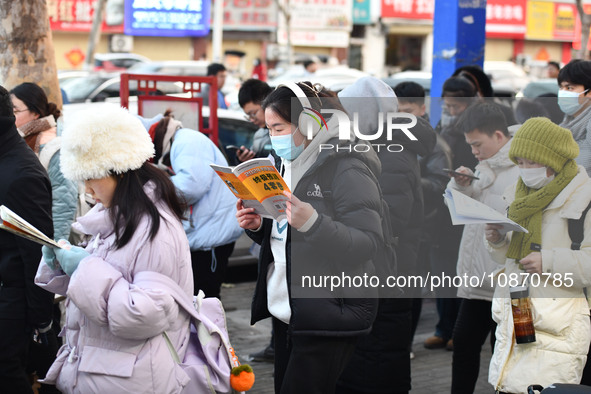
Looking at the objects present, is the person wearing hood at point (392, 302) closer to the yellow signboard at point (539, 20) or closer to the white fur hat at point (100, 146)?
the white fur hat at point (100, 146)

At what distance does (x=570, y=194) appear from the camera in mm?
3832

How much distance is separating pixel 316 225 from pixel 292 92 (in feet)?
2.10

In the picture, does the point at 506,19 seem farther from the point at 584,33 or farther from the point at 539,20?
the point at 584,33

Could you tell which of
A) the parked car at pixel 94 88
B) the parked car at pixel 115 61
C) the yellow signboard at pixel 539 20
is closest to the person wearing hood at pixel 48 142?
the parked car at pixel 94 88

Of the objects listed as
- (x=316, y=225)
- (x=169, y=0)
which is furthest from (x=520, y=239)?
(x=169, y=0)

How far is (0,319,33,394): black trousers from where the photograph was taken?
3.71 meters

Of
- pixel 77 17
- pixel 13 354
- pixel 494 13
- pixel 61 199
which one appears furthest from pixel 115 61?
pixel 13 354

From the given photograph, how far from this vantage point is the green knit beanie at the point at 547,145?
3.83 m

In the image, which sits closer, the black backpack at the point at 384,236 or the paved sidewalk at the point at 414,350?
the black backpack at the point at 384,236

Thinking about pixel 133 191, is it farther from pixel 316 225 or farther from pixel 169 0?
pixel 169 0

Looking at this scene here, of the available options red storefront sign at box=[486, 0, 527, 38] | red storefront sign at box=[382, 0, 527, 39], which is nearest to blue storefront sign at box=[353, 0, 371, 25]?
red storefront sign at box=[382, 0, 527, 39]

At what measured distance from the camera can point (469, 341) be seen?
183 inches

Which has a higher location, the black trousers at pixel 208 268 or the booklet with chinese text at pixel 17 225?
the booklet with chinese text at pixel 17 225

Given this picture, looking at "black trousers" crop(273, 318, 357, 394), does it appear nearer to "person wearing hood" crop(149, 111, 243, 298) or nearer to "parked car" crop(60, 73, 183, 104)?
"person wearing hood" crop(149, 111, 243, 298)
